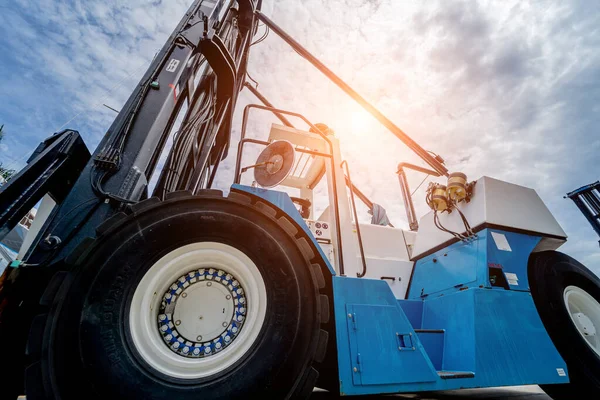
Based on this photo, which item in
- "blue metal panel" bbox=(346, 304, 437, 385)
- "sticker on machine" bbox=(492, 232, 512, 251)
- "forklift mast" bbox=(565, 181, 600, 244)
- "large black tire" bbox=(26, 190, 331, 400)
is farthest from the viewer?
"forklift mast" bbox=(565, 181, 600, 244)

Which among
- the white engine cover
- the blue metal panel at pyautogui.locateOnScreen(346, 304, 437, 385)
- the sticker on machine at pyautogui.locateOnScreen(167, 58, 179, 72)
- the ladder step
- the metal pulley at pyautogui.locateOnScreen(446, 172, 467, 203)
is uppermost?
the sticker on machine at pyautogui.locateOnScreen(167, 58, 179, 72)

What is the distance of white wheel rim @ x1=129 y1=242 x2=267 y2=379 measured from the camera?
1572 millimetres

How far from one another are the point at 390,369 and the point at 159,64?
346 cm

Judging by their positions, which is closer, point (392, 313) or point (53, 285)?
point (53, 285)

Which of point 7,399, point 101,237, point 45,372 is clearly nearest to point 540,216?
point 101,237

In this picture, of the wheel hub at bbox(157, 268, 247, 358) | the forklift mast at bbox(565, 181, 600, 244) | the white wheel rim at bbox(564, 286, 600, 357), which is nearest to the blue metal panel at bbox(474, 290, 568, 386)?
the white wheel rim at bbox(564, 286, 600, 357)

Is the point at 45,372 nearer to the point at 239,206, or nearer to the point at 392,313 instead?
the point at 239,206

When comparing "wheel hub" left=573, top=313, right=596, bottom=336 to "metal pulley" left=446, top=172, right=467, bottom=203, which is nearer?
"wheel hub" left=573, top=313, right=596, bottom=336

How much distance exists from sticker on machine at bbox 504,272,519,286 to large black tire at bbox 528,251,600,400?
0.30 metres

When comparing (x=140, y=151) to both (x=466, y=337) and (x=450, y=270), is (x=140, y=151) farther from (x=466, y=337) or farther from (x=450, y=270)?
(x=450, y=270)

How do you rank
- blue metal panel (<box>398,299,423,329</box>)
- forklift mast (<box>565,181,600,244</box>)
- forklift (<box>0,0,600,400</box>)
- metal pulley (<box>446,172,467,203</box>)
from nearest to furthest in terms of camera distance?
forklift (<box>0,0,600,400</box>) < blue metal panel (<box>398,299,423,329</box>) < metal pulley (<box>446,172,467,203</box>) < forklift mast (<box>565,181,600,244</box>)

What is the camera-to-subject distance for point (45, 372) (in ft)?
4.37

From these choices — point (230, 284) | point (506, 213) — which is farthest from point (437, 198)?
point (230, 284)

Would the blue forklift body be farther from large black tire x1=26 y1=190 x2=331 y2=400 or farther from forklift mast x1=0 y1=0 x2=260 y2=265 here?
forklift mast x1=0 y1=0 x2=260 y2=265
